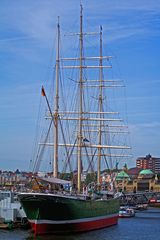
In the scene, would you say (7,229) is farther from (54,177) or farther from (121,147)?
(121,147)

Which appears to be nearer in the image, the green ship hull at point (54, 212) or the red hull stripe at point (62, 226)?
the green ship hull at point (54, 212)

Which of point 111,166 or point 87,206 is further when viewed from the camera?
point 111,166

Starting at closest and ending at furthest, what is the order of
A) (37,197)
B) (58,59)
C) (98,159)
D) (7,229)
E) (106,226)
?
(37,197) < (7,229) < (58,59) < (106,226) < (98,159)

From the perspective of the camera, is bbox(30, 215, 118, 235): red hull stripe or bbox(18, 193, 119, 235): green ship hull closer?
bbox(18, 193, 119, 235): green ship hull

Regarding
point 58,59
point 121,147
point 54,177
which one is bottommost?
point 54,177

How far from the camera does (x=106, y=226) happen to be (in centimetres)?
9344

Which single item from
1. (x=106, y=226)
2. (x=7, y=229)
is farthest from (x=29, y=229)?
(x=106, y=226)

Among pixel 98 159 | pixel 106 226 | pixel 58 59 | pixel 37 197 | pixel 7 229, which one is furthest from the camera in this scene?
pixel 98 159

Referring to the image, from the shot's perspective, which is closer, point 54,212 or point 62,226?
point 54,212

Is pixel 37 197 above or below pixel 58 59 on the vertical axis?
below

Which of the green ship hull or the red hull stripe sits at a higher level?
the green ship hull

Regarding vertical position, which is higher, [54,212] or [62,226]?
[54,212]

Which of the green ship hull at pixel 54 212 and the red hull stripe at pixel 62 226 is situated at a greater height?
the green ship hull at pixel 54 212

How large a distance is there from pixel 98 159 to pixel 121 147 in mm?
5590
